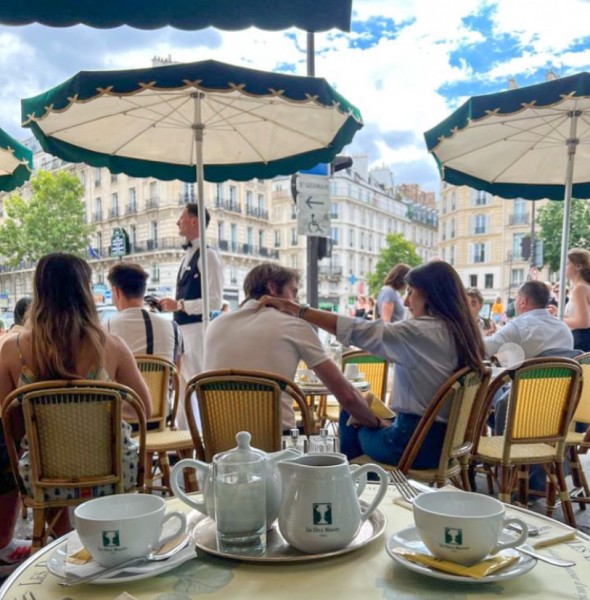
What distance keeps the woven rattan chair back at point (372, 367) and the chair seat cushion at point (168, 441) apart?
45.4 inches

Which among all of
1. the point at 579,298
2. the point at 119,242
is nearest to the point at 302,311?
the point at 579,298

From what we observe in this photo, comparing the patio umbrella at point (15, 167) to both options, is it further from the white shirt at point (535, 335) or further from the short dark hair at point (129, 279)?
the white shirt at point (535, 335)

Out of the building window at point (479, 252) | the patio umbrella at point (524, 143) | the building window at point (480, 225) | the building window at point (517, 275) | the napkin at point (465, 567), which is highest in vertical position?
the building window at point (480, 225)

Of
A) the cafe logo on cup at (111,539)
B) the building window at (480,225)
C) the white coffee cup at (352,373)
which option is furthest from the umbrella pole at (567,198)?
the building window at (480,225)

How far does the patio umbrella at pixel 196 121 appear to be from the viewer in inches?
100

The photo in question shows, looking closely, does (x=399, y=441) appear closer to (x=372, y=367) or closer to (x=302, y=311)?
(x=302, y=311)

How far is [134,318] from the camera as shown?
2.98 meters

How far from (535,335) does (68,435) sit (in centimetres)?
266

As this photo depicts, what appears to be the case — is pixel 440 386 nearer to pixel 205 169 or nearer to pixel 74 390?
pixel 74 390

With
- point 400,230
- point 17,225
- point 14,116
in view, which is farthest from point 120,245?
point 400,230

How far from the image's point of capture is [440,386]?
2.15 metres

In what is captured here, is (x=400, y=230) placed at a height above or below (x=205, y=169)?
above

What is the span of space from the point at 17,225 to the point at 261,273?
1775cm

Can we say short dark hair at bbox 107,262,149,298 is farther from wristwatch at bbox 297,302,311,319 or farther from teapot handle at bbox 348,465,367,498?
teapot handle at bbox 348,465,367,498
